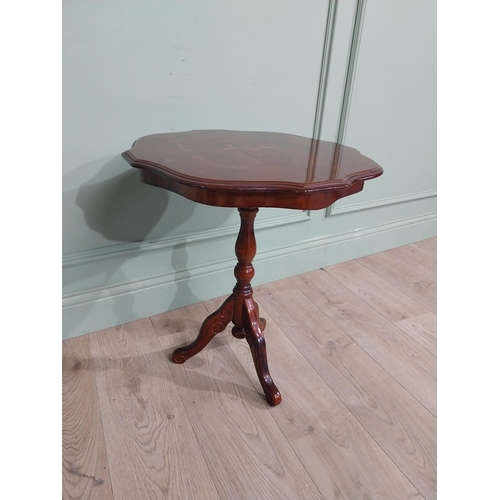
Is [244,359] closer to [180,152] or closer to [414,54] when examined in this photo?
[180,152]

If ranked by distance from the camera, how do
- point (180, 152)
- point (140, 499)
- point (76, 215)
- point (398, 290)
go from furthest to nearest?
point (398, 290), point (76, 215), point (180, 152), point (140, 499)

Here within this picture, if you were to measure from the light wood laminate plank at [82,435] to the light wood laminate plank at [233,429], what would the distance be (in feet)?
0.86

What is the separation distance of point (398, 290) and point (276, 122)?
1001 millimetres

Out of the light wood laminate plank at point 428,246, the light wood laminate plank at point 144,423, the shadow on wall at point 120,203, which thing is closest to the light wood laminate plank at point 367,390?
the light wood laminate plank at point 144,423

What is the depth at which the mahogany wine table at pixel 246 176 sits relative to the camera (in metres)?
0.98

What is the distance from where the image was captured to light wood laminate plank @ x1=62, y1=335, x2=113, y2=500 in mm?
1061

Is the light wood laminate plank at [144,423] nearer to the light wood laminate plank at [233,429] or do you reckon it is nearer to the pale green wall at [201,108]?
the light wood laminate plank at [233,429]

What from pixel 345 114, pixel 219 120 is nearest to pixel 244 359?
pixel 219 120

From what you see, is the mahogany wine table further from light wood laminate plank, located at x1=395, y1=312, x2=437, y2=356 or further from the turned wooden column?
light wood laminate plank, located at x1=395, y1=312, x2=437, y2=356

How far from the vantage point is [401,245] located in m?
2.53

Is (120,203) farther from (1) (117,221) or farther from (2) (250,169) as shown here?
(2) (250,169)

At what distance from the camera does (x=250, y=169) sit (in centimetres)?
107

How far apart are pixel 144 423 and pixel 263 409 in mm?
361

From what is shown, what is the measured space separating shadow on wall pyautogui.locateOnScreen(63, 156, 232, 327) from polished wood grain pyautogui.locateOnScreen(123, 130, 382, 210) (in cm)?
26
